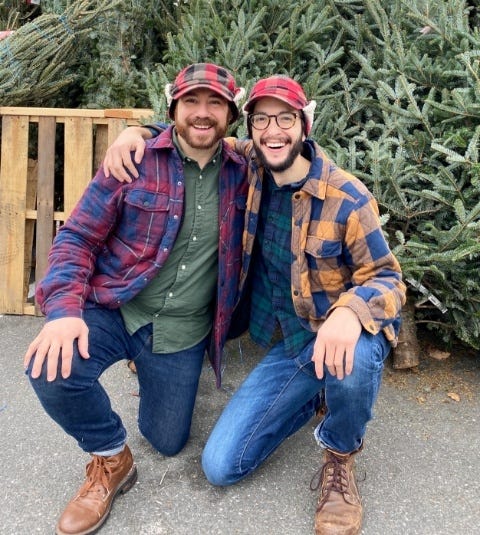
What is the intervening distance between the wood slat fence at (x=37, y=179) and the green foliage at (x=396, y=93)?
1.29 ft

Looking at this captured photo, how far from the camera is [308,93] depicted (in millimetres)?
3441

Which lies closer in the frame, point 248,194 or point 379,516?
point 379,516

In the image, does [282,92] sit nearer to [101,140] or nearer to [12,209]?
[101,140]

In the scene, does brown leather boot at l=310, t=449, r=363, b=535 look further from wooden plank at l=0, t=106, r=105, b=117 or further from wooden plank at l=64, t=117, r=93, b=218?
wooden plank at l=0, t=106, r=105, b=117

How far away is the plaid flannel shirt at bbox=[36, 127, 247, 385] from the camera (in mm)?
Answer: 2400

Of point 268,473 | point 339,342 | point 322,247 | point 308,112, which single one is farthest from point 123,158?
point 268,473

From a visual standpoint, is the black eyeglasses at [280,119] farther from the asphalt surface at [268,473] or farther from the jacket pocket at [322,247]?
the asphalt surface at [268,473]

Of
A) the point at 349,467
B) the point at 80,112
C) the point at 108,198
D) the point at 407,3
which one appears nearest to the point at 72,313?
the point at 108,198

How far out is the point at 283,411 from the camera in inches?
101

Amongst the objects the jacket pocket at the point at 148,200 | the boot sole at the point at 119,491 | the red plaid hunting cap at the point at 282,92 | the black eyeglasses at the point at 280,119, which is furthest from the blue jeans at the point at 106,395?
the red plaid hunting cap at the point at 282,92

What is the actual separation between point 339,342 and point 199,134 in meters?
1.06

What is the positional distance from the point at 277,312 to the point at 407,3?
7.28 ft

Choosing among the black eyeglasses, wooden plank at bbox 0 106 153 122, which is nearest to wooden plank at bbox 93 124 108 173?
wooden plank at bbox 0 106 153 122

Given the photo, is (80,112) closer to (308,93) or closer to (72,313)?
(308,93)
